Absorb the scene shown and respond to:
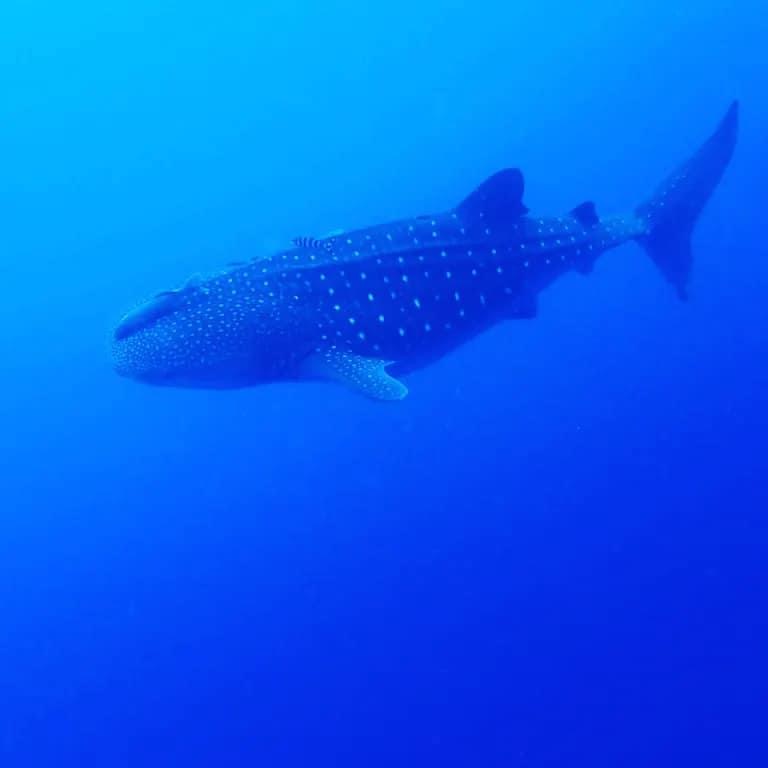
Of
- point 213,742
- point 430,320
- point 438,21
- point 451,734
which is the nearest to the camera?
point 430,320

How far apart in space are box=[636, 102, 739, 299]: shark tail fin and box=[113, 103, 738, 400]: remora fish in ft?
0.53

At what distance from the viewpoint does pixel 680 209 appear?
7.04 m

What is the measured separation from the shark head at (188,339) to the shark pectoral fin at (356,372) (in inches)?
15.0

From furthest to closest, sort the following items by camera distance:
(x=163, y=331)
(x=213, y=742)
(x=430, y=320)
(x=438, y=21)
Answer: (x=438, y=21)
(x=213, y=742)
(x=430, y=320)
(x=163, y=331)

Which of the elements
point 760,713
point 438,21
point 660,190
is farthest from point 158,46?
point 760,713

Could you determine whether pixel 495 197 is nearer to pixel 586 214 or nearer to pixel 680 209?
pixel 586 214

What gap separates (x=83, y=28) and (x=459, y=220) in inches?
1281

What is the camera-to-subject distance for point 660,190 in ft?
23.1

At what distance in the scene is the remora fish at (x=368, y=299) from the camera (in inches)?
196

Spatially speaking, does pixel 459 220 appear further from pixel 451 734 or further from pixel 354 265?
pixel 451 734

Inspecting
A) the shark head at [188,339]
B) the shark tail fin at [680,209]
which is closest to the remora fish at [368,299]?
the shark head at [188,339]

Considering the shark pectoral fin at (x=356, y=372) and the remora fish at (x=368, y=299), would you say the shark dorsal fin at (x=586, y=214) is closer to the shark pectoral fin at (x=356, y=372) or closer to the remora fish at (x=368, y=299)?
the remora fish at (x=368, y=299)

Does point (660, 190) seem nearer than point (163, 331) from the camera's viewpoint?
No

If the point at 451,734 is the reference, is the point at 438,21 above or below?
above
